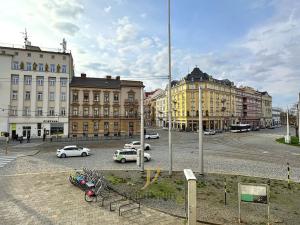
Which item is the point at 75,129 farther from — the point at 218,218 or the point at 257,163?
the point at 218,218

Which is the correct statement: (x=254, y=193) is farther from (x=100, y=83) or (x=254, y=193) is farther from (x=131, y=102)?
(x=100, y=83)

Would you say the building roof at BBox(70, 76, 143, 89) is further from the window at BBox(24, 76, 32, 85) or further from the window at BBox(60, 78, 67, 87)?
the window at BBox(24, 76, 32, 85)

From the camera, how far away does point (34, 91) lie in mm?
49188

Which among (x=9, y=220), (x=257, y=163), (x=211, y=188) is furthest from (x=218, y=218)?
(x=257, y=163)

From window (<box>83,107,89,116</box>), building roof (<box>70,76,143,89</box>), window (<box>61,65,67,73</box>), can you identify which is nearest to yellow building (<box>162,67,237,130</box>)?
building roof (<box>70,76,143,89</box>)

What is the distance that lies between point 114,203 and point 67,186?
4756 millimetres

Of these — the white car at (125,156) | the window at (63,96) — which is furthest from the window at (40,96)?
the white car at (125,156)

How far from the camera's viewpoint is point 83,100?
175 feet

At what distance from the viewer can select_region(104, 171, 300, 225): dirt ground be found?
33.2 ft

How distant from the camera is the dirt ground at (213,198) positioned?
33.2 feet

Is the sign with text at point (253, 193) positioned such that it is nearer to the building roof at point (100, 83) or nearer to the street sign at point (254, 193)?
the street sign at point (254, 193)

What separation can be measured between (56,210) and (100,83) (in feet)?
158

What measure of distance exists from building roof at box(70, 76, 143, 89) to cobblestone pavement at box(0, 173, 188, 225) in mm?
41121

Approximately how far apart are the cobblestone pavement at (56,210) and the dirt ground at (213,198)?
139cm
